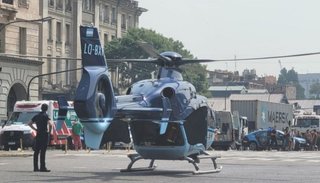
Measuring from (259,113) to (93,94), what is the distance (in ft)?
161

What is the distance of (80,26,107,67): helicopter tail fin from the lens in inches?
715

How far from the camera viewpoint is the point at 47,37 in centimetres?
8025

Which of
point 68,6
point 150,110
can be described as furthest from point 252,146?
point 68,6

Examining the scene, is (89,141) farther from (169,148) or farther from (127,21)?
(127,21)

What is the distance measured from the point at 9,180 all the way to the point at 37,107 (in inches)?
1042

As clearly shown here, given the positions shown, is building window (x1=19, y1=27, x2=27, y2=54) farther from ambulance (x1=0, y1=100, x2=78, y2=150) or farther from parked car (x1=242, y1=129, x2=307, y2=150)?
parked car (x1=242, y1=129, x2=307, y2=150)

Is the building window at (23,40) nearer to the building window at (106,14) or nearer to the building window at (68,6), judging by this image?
the building window at (68,6)

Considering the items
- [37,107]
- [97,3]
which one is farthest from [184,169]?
[97,3]

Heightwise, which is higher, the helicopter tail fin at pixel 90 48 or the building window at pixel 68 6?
the building window at pixel 68 6

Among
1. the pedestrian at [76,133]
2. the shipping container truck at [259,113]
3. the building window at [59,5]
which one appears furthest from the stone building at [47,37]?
the shipping container truck at [259,113]

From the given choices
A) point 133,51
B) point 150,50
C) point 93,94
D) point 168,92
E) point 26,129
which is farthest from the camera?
point 133,51

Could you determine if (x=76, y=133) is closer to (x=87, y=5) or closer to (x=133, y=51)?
(x=133, y=51)

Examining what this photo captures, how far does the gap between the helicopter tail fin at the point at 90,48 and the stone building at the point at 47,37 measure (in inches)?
686

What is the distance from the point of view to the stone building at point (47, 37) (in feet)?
187
